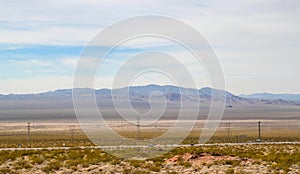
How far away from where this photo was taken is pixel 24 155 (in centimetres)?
2842

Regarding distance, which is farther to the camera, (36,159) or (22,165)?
(36,159)

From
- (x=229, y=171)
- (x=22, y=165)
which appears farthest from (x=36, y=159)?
(x=229, y=171)

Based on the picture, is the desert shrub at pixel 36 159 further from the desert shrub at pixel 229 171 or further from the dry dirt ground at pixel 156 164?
the desert shrub at pixel 229 171

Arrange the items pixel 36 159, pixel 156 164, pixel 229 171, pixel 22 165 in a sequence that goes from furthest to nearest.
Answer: pixel 36 159 → pixel 22 165 → pixel 156 164 → pixel 229 171

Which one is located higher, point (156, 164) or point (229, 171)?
point (156, 164)

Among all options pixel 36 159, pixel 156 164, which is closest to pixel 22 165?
pixel 36 159

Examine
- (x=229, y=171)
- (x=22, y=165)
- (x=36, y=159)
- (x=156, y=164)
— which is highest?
(x=36, y=159)

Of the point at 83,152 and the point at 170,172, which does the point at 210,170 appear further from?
the point at 83,152

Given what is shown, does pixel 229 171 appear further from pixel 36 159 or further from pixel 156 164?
pixel 36 159

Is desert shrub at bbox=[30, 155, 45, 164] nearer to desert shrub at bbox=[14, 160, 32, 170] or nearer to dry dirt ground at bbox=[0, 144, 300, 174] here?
dry dirt ground at bbox=[0, 144, 300, 174]

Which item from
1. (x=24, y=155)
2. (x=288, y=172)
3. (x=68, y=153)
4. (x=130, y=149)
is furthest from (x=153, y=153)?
(x=288, y=172)

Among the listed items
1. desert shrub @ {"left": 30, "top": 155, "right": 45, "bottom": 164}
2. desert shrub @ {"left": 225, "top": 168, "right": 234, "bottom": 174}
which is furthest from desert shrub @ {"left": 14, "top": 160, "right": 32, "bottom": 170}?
desert shrub @ {"left": 225, "top": 168, "right": 234, "bottom": 174}

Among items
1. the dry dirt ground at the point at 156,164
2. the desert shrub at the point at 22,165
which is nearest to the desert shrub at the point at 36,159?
the dry dirt ground at the point at 156,164

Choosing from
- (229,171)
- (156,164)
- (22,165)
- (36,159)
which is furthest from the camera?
(36,159)
